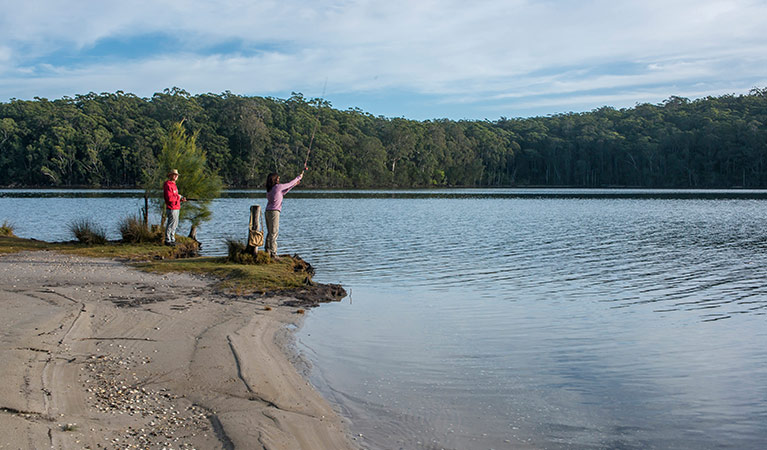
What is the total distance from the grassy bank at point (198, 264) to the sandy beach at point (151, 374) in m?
1.17

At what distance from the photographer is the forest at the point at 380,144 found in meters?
101

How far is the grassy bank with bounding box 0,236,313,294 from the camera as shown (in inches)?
489

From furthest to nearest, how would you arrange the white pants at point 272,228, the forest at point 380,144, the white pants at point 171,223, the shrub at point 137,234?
the forest at point 380,144 → the shrub at point 137,234 → the white pants at point 171,223 → the white pants at point 272,228

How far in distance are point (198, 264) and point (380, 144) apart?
4598 inches

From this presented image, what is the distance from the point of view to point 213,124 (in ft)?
377

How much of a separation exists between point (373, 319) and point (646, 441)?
18.3ft

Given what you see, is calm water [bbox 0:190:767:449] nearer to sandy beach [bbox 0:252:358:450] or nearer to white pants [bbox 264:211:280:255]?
sandy beach [bbox 0:252:358:450]

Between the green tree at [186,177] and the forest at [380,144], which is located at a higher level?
the forest at [380,144]

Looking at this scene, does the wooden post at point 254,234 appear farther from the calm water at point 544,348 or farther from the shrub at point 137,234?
the shrub at point 137,234

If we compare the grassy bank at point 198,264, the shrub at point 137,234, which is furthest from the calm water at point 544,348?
the shrub at point 137,234

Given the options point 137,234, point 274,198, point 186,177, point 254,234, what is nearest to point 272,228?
point 254,234

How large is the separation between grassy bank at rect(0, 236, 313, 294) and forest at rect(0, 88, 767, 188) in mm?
73729

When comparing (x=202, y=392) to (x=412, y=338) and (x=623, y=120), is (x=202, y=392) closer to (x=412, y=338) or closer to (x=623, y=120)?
(x=412, y=338)

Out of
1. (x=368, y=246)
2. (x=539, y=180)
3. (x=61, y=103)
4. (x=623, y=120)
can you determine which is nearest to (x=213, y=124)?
(x=61, y=103)
